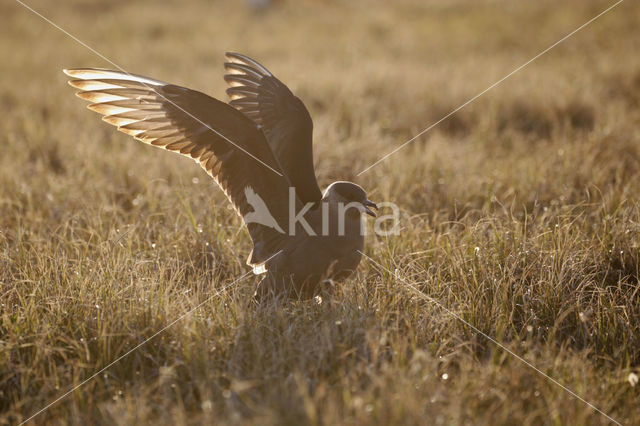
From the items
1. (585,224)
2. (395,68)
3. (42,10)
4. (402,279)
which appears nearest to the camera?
(402,279)

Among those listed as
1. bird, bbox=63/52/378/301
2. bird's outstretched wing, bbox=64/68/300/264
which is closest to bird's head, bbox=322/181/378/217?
bird, bbox=63/52/378/301

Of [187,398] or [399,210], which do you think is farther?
[399,210]

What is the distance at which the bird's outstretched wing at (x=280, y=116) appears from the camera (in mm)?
3170

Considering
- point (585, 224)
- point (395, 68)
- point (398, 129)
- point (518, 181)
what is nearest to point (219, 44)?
point (395, 68)

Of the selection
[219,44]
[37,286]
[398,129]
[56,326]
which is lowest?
[56,326]

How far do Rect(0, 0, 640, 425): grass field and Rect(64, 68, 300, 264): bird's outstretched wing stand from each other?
22.0 inches

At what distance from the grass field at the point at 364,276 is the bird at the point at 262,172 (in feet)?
0.79

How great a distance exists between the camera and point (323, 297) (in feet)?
9.58

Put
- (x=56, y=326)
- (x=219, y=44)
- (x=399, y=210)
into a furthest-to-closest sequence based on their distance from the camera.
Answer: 1. (x=219, y=44)
2. (x=399, y=210)
3. (x=56, y=326)

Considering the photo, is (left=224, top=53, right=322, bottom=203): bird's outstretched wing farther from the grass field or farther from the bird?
the grass field

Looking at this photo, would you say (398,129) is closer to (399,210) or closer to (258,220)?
(399,210)

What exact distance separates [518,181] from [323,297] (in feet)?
7.27

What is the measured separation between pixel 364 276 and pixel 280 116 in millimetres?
1117

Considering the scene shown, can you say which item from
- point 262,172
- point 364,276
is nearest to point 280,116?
point 262,172
